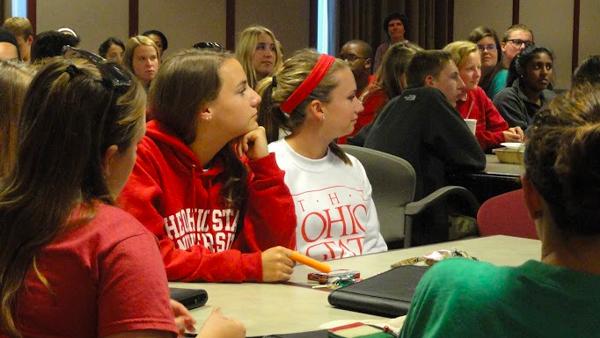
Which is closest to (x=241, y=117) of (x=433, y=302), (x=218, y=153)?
(x=218, y=153)

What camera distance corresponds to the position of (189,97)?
2656 millimetres

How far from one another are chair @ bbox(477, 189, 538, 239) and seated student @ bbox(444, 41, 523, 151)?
2.30 metres

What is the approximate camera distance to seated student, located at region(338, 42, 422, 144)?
17.7ft

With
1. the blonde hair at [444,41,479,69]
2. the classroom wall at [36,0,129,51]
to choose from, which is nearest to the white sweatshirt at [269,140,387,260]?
the blonde hair at [444,41,479,69]

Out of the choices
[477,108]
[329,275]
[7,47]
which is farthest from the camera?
[477,108]

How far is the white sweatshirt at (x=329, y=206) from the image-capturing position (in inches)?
117

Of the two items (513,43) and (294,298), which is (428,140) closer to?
(294,298)

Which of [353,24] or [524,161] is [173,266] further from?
[353,24]

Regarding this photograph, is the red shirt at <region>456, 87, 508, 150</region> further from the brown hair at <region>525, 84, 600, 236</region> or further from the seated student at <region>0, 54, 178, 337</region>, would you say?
the brown hair at <region>525, 84, 600, 236</region>

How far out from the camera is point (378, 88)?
566 cm

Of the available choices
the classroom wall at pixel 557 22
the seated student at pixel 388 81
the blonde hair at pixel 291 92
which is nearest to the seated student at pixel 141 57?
the seated student at pixel 388 81

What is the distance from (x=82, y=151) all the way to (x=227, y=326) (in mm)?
402

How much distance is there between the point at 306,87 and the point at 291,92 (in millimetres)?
55

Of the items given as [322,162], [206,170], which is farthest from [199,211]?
[322,162]
